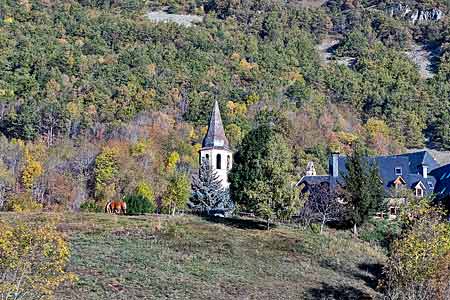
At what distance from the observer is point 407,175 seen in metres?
64.8

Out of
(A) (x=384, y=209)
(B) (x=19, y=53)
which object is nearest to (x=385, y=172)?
(A) (x=384, y=209)

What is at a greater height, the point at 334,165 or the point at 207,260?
the point at 334,165

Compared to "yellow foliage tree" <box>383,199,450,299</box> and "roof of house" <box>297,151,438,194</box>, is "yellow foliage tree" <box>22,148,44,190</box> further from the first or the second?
"yellow foliage tree" <box>383,199,450,299</box>

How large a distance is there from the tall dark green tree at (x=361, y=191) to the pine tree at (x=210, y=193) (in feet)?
33.0

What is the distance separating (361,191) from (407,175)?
18.3 metres

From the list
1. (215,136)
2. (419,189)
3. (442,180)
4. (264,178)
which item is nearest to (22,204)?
(215,136)

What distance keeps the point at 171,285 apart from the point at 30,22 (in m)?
149

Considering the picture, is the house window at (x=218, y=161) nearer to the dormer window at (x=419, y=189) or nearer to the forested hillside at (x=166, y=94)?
the forested hillside at (x=166, y=94)

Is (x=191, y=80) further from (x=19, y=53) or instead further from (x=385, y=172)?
(x=385, y=172)

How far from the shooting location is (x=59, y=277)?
20.4 m

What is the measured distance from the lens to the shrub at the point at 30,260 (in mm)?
20078

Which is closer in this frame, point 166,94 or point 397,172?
point 397,172

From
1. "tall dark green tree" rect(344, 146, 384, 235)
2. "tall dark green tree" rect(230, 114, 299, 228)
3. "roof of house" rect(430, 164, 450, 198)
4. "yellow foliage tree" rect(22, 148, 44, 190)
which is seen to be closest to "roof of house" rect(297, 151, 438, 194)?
"roof of house" rect(430, 164, 450, 198)

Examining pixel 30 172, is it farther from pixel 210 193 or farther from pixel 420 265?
pixel 420 265
